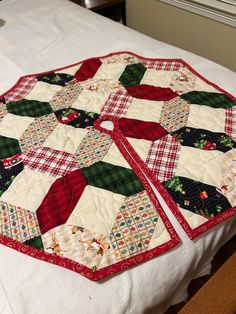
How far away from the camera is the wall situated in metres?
1.81

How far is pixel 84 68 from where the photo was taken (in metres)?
1.35

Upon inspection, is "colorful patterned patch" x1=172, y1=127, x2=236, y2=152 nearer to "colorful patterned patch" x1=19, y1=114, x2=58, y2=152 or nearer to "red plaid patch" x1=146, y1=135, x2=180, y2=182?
"red plaid patch" x1=146, y1=135, x2=180, y2=182

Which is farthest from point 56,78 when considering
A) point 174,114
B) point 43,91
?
point 174,114

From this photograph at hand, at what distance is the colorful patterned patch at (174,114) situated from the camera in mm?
1028

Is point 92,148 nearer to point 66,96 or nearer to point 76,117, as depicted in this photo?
point 76,117

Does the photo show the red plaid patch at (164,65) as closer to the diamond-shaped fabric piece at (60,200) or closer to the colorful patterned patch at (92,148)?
the colorful patterned patch at (92,148)

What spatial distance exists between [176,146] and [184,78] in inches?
16.5

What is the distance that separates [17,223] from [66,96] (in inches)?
23.4

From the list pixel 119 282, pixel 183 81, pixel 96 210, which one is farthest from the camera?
pixel 183 81

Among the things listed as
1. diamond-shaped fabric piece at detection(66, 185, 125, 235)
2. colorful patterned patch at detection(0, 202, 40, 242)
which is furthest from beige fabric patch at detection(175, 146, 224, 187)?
colorful patterned patch at detection(0, 202, 40, 242)

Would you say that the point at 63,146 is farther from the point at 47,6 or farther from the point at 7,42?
the point at 47,6

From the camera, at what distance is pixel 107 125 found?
106 centimetres

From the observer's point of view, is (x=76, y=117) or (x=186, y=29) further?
(x=186, y=29)

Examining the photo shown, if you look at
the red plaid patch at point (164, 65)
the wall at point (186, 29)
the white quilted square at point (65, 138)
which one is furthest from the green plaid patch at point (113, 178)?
the wall at point (186, 29)
